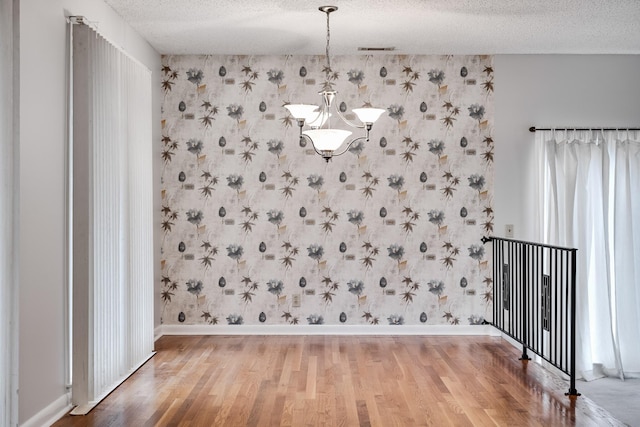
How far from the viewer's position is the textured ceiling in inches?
185

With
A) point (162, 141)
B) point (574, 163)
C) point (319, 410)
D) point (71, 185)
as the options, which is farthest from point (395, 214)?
point (71, 185)

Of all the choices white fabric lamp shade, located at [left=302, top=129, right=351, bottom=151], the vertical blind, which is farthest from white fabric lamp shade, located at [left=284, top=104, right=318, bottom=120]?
the vertical blind

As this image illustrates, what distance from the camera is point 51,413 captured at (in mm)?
3729

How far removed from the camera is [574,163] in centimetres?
608

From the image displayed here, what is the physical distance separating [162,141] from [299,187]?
136cm

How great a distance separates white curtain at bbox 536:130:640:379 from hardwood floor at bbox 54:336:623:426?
95 centimetres

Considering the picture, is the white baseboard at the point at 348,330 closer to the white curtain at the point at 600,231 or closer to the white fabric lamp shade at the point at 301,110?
the white curtain at the point at 600,231

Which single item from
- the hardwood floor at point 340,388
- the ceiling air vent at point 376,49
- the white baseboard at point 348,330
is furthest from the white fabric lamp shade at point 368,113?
the white baseboard at point 348,330

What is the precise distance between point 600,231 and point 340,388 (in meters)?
3.09

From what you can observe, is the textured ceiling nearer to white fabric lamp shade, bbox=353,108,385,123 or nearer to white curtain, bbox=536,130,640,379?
white fabric lamp shade, bbox=353,108,385,123

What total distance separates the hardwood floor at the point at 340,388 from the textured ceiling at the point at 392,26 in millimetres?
2614

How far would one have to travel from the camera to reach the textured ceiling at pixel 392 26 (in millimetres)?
4699

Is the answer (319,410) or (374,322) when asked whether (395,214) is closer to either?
(374,322)

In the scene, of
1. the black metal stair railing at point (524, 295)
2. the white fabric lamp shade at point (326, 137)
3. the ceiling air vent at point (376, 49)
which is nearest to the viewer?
the white fabric lamp shade at point (326, 137)
